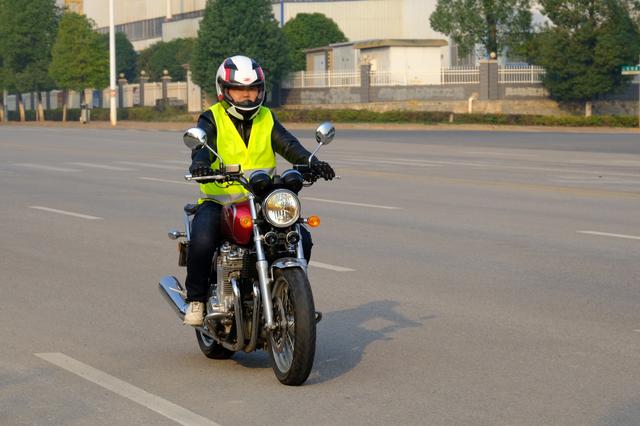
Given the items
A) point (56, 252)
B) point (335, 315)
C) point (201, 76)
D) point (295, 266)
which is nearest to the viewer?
point (295, 266)

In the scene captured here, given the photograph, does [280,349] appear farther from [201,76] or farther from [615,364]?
[201,76]

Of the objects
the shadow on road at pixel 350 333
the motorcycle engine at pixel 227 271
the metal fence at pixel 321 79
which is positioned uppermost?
the metal fence at pixel 321 79

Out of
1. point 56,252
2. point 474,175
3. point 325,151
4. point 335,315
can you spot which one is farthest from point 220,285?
point 325,151

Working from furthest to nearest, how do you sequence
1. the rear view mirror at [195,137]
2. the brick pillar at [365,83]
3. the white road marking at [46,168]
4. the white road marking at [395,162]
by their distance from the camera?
1. the brick pillar at [365,83]
2. the white road marking at [395,162]
3. the white road marking at [46,168]
4. the rear view mirror at [195,137]

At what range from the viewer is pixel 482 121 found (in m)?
58.8

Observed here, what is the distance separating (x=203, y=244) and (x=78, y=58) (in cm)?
7915

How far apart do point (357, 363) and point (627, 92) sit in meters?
56.7

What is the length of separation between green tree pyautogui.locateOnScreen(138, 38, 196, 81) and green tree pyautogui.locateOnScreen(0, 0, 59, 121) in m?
7.94

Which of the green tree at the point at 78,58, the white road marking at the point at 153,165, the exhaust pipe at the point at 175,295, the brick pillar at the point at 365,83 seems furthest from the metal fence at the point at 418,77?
the exhaust pipe at the point at 175,295

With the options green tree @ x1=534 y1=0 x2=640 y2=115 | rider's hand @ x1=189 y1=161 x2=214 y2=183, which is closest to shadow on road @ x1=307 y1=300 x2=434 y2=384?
rider's hand @ x1=189 y1=161 x2=214 y2=183

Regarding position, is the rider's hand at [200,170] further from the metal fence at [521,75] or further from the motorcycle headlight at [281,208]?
the metal fence at [521,75]

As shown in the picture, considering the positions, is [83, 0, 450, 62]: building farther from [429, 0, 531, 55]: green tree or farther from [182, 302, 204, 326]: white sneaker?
[182, 302, 204, 326]: white sneaker

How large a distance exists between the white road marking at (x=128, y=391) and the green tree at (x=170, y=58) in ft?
281

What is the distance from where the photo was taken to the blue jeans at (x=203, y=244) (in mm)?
7066
